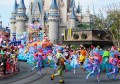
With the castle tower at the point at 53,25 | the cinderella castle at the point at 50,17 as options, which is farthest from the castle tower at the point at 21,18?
the castle tower at the point at 53,25

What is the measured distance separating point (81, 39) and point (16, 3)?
61.2m

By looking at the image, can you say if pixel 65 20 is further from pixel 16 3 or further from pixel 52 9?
pixel 16 3

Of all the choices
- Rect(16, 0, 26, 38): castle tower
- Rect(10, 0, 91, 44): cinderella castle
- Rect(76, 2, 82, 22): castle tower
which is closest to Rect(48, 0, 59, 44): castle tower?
Rect(10, 0, 91, 44): cinderella castle

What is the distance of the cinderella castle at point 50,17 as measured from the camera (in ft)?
314

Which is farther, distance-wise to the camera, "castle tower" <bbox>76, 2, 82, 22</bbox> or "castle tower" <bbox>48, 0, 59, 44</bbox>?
"castle tower" <bbox>76, 2, 82, 22</bbox>

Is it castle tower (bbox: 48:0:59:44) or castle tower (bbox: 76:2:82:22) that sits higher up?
castle tower (bbox: 76:2:82:22)

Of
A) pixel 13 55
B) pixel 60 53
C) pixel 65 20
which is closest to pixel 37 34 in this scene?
pixel 13 55

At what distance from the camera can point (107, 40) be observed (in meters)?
61.2

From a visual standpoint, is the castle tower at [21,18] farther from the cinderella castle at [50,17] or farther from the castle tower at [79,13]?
the castle tower at [79,13]

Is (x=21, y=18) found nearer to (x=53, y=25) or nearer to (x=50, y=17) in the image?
(x=50, y=17)

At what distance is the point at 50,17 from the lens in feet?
315

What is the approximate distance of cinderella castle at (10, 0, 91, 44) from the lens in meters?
95.7

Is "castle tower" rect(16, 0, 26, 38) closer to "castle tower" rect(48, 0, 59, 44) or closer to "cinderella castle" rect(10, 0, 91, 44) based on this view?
"cinderella castle" rect(10, 0, 91, 44)

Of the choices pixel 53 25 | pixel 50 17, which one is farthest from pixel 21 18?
pixel 53 25
